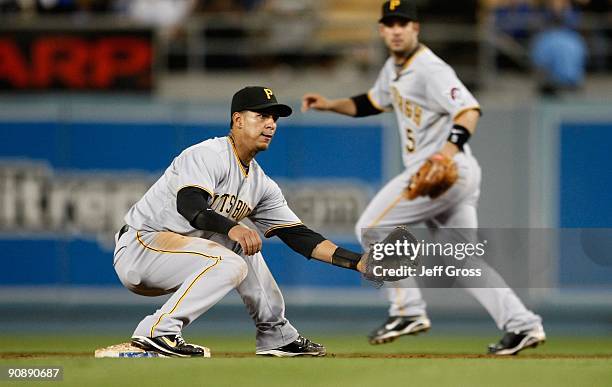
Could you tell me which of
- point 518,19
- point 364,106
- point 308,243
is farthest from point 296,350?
point 518,19

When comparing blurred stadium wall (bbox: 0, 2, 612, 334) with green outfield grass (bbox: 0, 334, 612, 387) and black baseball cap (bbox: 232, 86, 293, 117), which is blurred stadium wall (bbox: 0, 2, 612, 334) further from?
black baseball cap (bbox: 232, 86, 293, 117)

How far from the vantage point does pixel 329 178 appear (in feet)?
43.7

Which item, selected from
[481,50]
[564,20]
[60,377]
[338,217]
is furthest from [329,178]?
[60,377]

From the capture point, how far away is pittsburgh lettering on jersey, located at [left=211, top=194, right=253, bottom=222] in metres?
6.44

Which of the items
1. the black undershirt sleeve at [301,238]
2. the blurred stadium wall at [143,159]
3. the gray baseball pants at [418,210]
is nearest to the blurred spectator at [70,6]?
the blurred stadium wall at [143,159]

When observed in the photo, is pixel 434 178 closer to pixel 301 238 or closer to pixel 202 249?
Result: pixel 301 238

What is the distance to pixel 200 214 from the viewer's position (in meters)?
6.01

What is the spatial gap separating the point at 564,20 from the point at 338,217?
3.48 meters

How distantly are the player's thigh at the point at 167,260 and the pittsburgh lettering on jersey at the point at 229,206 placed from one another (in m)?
0.19

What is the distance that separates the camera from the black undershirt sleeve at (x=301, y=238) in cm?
654

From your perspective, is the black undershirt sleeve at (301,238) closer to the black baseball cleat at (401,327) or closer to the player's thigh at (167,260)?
the player's thigh at (167,260)

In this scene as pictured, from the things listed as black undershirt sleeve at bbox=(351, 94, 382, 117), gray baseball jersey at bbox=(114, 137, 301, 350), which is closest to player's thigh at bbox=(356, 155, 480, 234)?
black undershirt sleeve at bbox=(351, 94, 382, 117)

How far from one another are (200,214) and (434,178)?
2095mm

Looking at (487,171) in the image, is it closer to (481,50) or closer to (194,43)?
(481,50)
